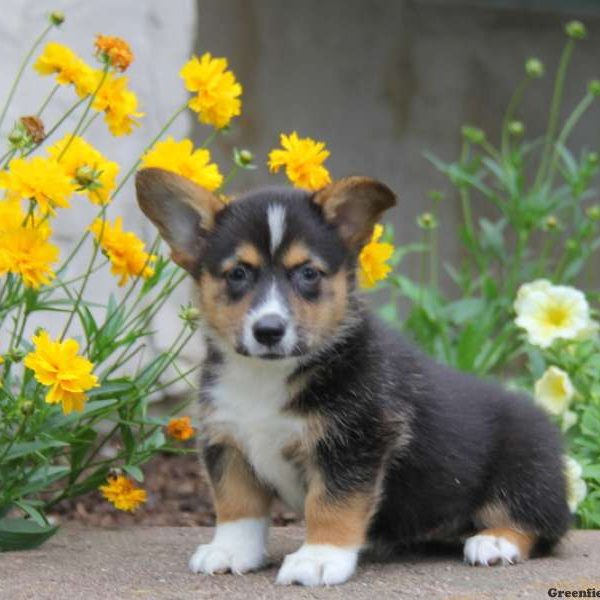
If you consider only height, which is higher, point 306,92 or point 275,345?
point 306,92

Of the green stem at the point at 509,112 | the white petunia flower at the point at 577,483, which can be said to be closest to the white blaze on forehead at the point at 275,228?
the white petunia flower at the point at 577,483

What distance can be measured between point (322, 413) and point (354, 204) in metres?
0.66

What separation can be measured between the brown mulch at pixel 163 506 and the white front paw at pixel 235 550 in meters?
1.55

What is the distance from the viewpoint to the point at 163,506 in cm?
651

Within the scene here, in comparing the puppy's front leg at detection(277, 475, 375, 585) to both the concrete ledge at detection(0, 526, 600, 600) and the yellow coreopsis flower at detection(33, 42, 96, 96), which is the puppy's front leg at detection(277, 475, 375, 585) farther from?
the yellow coreopsis flower at detection(33, 42, 96, 96)

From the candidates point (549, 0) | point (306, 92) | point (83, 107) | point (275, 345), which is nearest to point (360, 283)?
point (275, 345)

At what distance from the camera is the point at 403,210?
10.0 m

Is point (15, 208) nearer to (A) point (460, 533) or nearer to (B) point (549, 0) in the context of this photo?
(A) point (460, 533)

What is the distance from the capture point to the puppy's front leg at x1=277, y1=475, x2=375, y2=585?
4301mm

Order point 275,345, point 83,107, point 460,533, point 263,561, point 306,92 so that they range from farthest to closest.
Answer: point 306,92
point 83,107
point 460,533
point 263,561
point 275,345

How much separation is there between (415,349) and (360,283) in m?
0.32

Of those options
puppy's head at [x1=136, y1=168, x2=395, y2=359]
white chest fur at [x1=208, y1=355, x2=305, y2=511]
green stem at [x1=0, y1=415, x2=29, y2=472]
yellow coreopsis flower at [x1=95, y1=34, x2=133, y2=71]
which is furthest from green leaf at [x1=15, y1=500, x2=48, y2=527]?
yellow coreopsis flower at [x1=95, y1=34, x2=133, y2=71]

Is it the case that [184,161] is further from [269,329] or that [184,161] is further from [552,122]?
[552,122]

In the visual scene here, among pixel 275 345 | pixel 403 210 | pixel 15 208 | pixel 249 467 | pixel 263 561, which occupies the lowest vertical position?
pixel 263 561
